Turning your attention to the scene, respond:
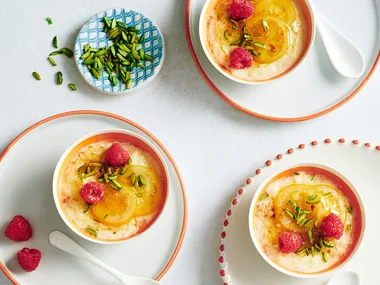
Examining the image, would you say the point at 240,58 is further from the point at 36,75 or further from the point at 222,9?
the point at 36,75

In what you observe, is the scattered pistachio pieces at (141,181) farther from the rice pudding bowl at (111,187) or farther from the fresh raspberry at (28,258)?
the fresh raspberry at (28,258)

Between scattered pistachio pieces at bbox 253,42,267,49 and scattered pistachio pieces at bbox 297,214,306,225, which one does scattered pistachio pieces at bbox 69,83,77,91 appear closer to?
scattered pistachio pieces at bbox 253,42,267,49

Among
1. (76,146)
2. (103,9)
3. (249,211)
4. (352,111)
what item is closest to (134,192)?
(76,146)

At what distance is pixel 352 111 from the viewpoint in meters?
2.28

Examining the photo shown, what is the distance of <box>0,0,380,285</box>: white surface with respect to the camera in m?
2.23

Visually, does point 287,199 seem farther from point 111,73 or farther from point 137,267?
point 111,73

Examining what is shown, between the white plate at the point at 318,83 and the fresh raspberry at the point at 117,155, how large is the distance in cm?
40

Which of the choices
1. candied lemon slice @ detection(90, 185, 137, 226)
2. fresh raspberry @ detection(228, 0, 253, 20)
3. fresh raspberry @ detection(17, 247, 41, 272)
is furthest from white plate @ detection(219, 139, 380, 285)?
fresh raspberry @ detection(17, 247, 41, 272)

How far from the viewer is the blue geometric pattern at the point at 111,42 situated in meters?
2.19

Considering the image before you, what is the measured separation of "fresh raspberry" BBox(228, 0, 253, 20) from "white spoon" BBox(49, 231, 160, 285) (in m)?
0.89

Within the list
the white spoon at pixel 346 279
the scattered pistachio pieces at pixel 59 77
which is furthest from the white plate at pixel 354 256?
the scattered pistachio pieces at pixel 59 77

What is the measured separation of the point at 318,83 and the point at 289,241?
0.55m

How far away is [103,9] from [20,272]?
35.9 inches

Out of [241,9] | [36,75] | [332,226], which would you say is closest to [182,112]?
[241,9]
